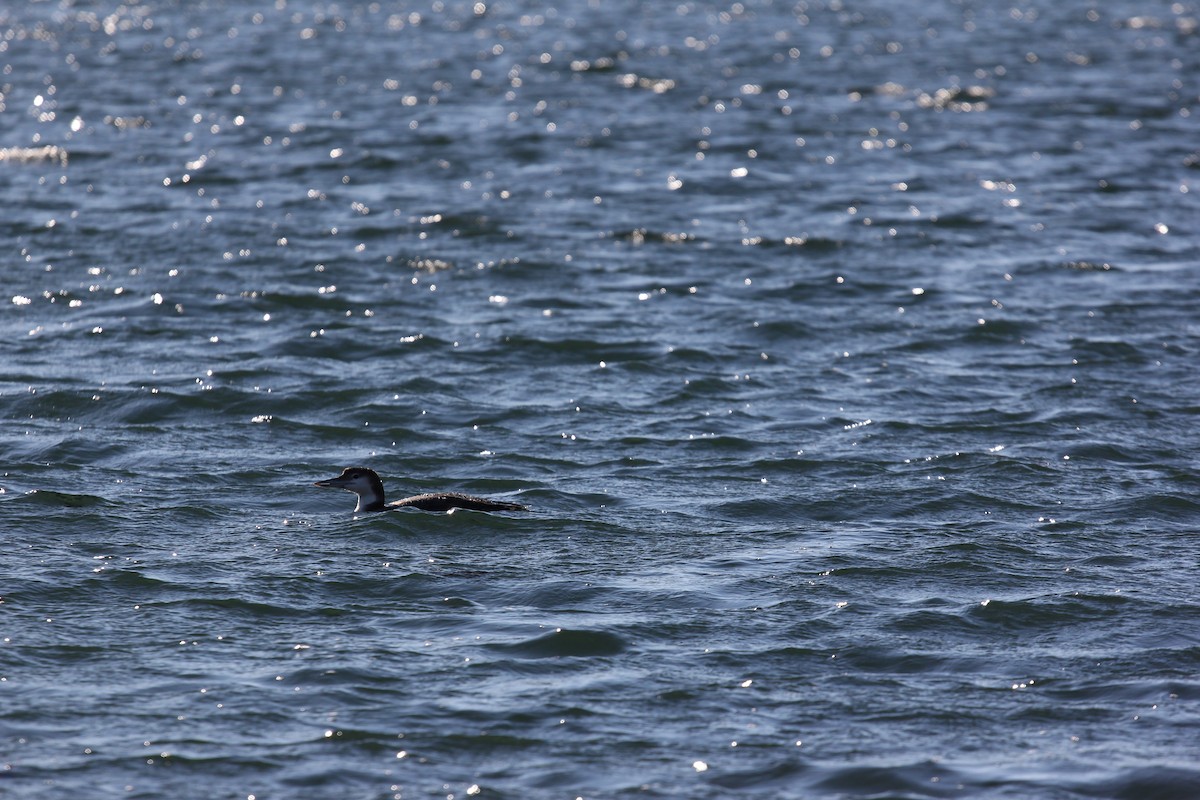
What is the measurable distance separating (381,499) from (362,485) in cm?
20

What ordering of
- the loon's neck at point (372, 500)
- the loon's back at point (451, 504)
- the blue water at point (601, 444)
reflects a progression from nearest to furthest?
the blue water at point (601, 444) → the loon's back at point (451, 504) → the loon's neck at point (372, 500)

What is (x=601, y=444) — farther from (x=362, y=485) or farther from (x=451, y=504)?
(x=362, y=485)

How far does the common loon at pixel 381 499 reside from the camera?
12.2 m

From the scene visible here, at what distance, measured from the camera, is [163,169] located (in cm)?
2466

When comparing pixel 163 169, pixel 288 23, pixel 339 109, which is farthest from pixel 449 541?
pixel 288 23

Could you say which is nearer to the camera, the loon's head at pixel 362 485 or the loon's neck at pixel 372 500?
the loon's head at pixel 362 485

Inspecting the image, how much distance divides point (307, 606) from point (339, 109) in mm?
20504

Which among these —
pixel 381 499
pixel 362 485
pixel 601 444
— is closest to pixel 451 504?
pixel 381 499

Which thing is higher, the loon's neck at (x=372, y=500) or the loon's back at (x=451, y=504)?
the loon's neck at (x=372, y=500)

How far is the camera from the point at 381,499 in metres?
12.4

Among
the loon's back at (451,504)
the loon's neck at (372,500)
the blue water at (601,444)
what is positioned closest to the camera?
the blue water at (601,444)

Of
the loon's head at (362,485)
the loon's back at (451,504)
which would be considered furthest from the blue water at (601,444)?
the loon's head at (362,485)

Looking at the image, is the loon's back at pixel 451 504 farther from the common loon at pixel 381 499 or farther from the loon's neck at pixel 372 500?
the loon's neck at pixel 372 500

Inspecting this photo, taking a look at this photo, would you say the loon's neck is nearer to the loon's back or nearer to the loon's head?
the loon's head
